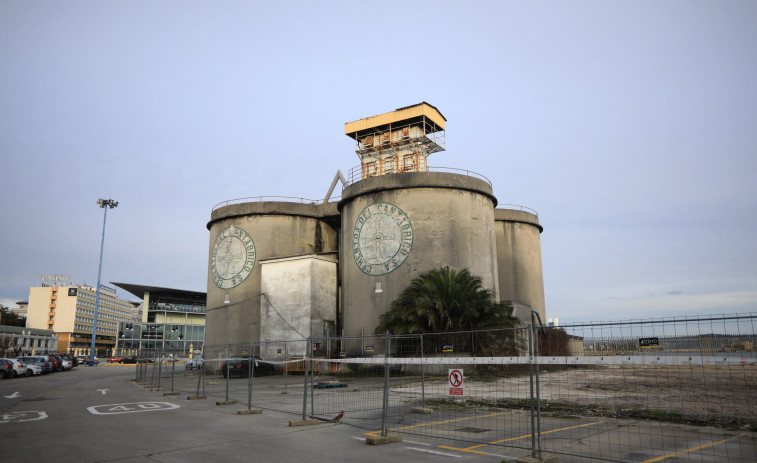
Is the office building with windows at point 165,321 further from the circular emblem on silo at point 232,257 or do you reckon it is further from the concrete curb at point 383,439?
the concrete curb at point 383,439

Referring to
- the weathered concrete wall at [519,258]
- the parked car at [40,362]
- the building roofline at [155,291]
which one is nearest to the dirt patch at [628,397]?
the weathered concrete wall at [519,258]

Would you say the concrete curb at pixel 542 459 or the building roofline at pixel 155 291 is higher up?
the building roofline at pixel 155 291

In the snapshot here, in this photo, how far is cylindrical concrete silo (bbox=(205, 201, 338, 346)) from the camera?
36594 mm

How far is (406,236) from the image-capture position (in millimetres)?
30188

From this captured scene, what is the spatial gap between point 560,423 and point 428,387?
22.1 ft

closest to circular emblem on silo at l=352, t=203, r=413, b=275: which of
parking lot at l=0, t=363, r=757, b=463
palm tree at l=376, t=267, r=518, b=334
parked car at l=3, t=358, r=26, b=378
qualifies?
palm tree at l=376, t=267, r=518, b=334

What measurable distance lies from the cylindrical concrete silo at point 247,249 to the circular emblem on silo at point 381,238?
5574 mm

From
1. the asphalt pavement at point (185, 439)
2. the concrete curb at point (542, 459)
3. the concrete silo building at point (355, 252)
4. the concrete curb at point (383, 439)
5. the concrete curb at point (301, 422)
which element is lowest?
the asphalt pavement at point (185, 439)

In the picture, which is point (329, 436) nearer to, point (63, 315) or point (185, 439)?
point (185, 439)

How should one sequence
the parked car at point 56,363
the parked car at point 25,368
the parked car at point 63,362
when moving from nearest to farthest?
1. the parked car at point 25,368
2. the parked car at point 56,363
3. the parked car at point 63,362

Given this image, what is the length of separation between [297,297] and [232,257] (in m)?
7.20

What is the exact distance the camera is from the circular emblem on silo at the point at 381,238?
1187 inches

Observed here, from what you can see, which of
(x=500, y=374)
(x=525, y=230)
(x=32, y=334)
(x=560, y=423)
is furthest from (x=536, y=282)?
(x=32, y=334)

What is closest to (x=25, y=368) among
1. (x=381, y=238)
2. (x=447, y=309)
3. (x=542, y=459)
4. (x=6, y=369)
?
(x=6, y=369)
